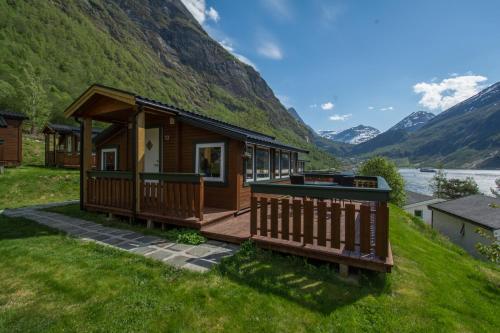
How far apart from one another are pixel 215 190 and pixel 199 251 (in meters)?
3.24

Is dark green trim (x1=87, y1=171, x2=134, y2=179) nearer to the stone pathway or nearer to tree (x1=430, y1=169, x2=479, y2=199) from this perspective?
the stone pathway

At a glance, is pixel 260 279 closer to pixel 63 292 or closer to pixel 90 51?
pixel 63 292

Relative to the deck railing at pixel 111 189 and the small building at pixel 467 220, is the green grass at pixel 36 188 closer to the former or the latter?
the deck railing at pixel 111 189

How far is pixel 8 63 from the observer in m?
44.3

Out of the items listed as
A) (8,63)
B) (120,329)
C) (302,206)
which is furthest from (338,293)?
(8,63)

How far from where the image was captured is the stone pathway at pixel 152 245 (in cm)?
437

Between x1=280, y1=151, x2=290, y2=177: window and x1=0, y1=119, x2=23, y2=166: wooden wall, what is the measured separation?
2014 centimetres

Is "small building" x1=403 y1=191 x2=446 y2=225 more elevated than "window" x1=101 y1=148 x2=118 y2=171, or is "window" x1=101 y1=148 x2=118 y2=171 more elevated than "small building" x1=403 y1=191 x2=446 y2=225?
"window" x1=101 y1=148 x2=118 y2=171

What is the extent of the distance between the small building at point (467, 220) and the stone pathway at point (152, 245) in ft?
67.2

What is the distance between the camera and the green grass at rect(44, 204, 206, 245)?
17.9ft

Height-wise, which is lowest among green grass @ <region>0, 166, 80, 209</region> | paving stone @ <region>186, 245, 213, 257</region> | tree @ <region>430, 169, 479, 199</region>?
tree @ <region>430, 169, 479, 199</region>

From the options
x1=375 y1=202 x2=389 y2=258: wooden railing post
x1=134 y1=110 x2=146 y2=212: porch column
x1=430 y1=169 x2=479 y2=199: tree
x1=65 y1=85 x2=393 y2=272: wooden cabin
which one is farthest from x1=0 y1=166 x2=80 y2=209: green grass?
x1=430 y1=169 x2=479 y2=199: tree

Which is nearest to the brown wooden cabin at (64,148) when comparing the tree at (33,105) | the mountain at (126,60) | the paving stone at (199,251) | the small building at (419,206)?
the tree at (33,105)

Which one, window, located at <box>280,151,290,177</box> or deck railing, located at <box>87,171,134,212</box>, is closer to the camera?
deck railing, located at <box>87,171,134,212</box>
